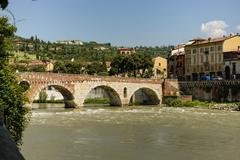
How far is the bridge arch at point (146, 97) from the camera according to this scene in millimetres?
72162

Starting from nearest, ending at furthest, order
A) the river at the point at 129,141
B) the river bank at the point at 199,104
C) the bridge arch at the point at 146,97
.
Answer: the river at the point at 129,141
the river bank at the point at 199,104
the bridge arch at the point at 146,97

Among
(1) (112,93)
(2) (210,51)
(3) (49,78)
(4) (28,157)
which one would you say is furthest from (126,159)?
(2) (210,51)

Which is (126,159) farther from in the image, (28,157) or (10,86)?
(10,86)

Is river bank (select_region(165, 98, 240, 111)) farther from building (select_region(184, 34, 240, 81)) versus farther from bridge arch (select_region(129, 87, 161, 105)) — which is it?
building (select_region(184, 34, 240, 81))

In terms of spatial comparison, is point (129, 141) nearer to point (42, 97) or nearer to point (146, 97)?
point (146, 97)

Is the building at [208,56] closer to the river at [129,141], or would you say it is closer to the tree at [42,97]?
the tree at [42,97]

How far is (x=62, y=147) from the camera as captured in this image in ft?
74.6

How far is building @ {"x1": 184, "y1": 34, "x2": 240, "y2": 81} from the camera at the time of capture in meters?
75.2


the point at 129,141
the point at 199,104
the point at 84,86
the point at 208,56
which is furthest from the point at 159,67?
the point at 129,141

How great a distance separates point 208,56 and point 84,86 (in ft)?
84.0

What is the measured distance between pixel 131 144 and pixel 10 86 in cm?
834

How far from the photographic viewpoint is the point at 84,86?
61.0 m

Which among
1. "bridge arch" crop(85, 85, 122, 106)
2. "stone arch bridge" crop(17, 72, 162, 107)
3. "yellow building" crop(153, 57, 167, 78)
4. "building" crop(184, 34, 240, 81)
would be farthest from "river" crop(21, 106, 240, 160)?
"yellow building" crop(153, 57, 167, 78)

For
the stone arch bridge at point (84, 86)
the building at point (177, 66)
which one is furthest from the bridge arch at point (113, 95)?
the building at point (177, 66)
